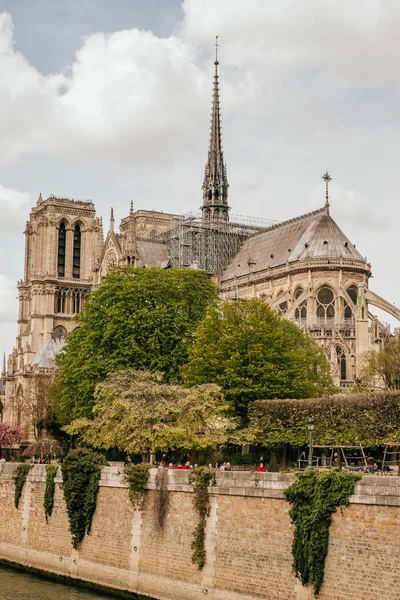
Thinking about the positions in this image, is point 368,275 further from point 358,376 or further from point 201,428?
point 201,428

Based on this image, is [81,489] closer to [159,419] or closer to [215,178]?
[159,419]

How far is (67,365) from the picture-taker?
4875 cm

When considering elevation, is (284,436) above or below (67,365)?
below

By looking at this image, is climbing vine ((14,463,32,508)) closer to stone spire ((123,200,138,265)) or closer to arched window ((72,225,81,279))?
stone spire ((123,200,138,265))

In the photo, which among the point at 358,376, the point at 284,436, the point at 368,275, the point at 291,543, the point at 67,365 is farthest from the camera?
the point at 368,275

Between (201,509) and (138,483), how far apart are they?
319 cm

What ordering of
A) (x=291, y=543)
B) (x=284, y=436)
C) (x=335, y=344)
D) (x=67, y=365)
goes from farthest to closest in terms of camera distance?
(x=335, y=344)
(x=67, y=365)
(x=284, y=436)
(x=291, y=543)

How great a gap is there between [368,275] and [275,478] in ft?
172

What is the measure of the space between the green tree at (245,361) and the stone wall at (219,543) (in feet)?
27.6

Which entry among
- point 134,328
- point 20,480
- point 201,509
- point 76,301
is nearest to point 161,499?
point 201,509

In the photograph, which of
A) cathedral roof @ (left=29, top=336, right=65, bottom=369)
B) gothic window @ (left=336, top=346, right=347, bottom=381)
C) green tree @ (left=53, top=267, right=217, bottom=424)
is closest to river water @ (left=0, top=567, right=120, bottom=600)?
green tree @ (left=53, top=267, right=217, bottom=424)

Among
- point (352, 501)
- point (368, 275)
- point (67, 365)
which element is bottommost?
point (352, 501)

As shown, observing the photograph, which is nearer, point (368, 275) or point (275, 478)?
point (275, 478)

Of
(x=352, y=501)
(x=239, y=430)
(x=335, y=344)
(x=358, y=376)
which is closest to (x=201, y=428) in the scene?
(x=239, y=430)
